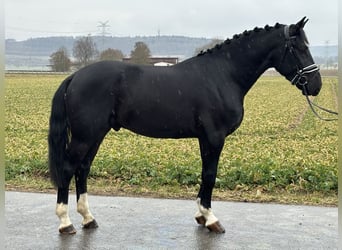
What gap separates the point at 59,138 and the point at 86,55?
2215 inches

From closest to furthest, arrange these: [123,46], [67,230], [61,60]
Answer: [67,230], [61,60], [123,46]

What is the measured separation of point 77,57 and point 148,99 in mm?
57158

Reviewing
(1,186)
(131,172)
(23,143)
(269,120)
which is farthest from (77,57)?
(1,186)

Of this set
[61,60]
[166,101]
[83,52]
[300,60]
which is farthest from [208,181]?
[61,60]

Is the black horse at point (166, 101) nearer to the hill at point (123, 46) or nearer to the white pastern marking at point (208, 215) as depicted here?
the white pastern marking at point (208, 215)

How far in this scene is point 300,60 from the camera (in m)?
4.96

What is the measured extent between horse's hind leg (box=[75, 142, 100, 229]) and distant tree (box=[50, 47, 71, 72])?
58068 mm

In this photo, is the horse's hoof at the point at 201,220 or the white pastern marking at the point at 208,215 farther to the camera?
the horse's hoof at the point at 201,220

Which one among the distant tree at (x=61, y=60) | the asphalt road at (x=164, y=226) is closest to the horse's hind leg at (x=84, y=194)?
the asphalt road at (x=164, y=226)

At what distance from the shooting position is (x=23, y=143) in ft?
35.7

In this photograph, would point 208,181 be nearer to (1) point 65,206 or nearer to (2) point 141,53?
(1) point 65,206

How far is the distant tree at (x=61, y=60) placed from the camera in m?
61.6

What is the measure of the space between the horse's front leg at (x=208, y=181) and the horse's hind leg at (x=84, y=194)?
1.21 meters

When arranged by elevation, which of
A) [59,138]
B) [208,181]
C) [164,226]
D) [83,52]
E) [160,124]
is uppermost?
[83,52]
